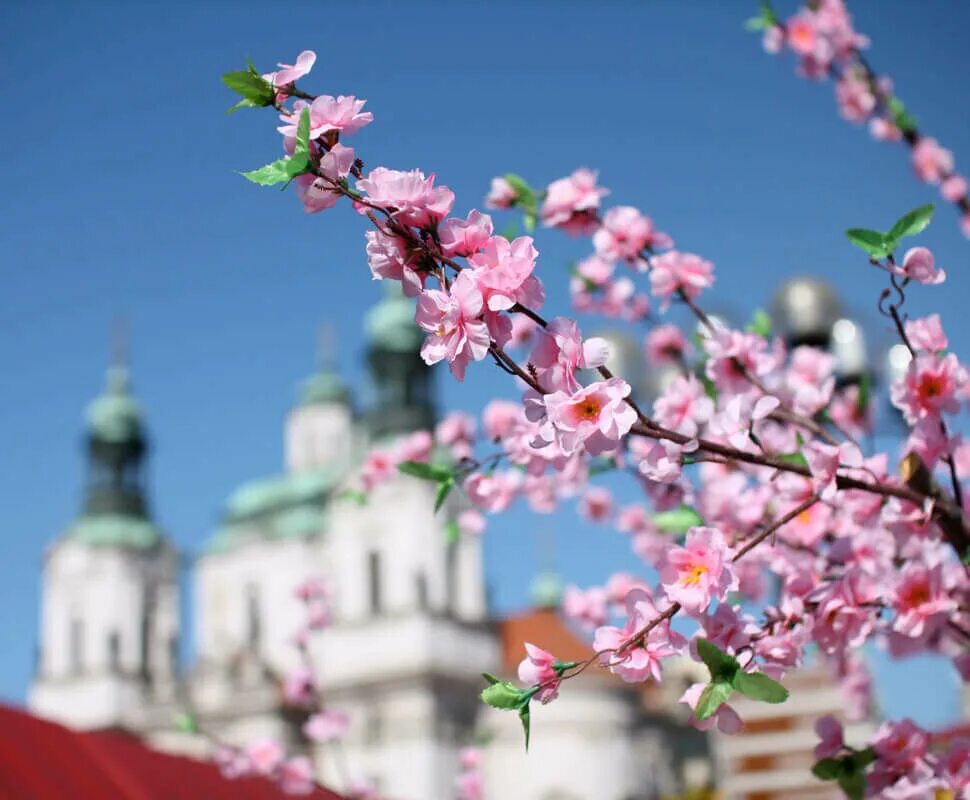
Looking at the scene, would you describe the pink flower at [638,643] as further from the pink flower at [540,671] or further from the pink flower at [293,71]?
the pink flower at [293,71]

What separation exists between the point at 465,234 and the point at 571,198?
2.21m

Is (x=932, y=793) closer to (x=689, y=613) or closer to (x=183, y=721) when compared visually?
(x=689, y=613)

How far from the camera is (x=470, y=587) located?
39.5m

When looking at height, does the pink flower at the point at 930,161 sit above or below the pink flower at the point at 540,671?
above

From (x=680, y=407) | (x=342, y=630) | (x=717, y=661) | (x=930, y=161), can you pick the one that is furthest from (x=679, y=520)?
(x=342, y=630)

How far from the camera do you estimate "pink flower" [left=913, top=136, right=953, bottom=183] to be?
6465 mm

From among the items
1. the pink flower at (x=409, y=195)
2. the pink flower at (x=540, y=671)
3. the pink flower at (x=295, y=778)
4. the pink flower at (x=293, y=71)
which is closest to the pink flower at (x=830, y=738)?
the pink flower at (x=540, y=671)

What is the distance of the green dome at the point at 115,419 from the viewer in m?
47.4

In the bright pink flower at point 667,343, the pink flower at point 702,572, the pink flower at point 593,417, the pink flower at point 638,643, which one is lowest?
the pink flower at point 638,643

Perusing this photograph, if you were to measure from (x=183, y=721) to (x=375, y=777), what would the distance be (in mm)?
29745

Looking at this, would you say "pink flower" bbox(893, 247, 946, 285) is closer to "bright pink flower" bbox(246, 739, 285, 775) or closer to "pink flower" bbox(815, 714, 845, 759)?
"pink flower" bbox(815, 714, 845, 759)

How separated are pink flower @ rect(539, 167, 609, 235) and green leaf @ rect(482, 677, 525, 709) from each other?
237 centimetres

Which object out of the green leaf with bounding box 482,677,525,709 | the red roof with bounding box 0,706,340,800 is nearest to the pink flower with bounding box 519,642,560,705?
the green leaf with bounding box 482,677,525,709

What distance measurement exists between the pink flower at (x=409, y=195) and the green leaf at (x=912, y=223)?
3.96ft
